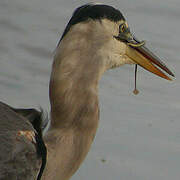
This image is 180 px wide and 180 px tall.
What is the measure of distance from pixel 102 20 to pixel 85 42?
154 mm

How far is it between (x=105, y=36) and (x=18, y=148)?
0.78 meters

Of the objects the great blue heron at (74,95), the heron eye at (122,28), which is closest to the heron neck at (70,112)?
the great blue heron at (74,95)

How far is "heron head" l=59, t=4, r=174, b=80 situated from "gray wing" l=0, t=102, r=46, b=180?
48 cm

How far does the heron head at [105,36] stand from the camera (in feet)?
11.2

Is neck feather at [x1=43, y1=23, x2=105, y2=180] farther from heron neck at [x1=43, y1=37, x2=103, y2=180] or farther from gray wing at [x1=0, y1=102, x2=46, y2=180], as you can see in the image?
gray wing at [x1=0, y1=102, x2=46, y2=180]

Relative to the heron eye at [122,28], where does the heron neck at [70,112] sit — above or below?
below

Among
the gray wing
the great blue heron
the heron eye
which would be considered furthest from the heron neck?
the heron eye

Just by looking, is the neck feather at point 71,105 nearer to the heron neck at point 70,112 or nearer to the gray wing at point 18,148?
the heron neck at point 70,112

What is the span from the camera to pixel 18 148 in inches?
123

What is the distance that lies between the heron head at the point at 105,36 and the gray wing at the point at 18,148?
1.59 ft

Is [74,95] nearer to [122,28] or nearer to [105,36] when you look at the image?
[105,36]

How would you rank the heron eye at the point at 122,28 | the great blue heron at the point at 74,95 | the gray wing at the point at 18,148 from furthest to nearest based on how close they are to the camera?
the heron eye at the point at 122,28
the great blue heron at the point at 74,95
the gray wing at the point at 18,148

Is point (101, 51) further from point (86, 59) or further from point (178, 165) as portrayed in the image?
point (178, 165)

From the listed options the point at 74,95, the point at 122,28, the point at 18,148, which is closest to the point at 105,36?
the point at 122,28
